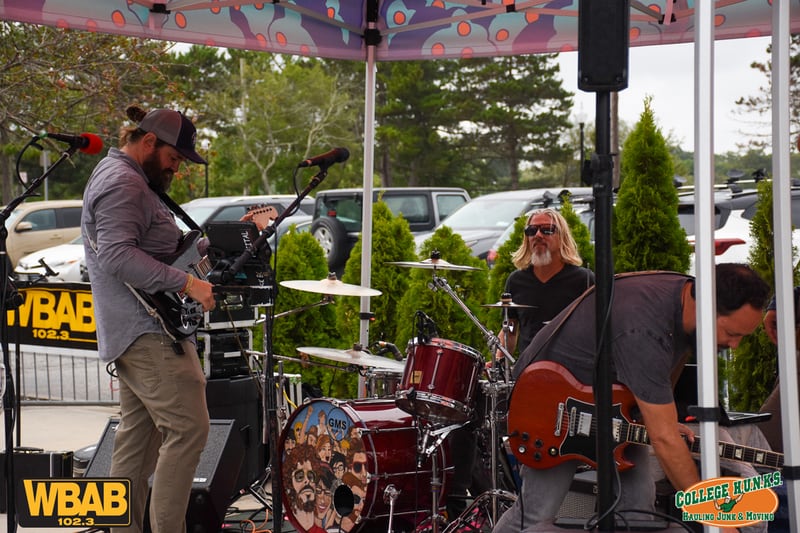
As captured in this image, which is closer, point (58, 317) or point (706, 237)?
point (706, 237)

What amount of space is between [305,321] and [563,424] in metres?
5.00

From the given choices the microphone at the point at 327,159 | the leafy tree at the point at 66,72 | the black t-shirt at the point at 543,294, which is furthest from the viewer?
the leafy tree at the point at 66,72

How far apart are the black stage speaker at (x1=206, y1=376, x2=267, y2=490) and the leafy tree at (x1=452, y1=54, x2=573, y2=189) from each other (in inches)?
1306

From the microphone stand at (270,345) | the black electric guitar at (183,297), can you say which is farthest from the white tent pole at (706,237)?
the black electric guitar at (183,297)

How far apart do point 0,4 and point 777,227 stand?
4.17 m

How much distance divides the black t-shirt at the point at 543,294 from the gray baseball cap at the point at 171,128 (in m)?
2.28

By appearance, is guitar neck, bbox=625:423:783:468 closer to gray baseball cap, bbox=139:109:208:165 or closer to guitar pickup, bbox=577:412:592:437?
guitar pickup, bbox=577:412:592:437

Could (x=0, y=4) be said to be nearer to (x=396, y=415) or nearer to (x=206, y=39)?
(x=206, y=39)

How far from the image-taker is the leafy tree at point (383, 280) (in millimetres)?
8125

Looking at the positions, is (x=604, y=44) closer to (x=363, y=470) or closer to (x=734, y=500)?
(x=734, y=500)

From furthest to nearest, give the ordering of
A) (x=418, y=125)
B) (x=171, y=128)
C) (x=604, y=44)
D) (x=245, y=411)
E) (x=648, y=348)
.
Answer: (x=418, y=125), (x=245, y=411), (x=171, y=128), (x=648, y=348), (x=604, y=44)

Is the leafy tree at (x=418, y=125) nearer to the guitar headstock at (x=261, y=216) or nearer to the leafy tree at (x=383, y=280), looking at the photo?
the leafy tree at (x=383, y=280)

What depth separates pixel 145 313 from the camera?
155 inches

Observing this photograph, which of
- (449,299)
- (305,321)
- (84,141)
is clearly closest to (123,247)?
(84,141)
